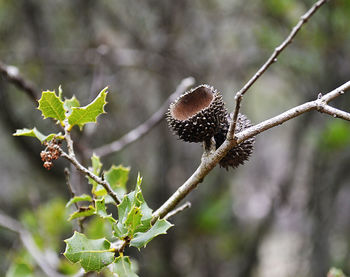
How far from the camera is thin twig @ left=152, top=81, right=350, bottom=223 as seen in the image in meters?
1.34

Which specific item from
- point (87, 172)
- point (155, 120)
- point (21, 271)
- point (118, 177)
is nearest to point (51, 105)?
A: point (87, 172)

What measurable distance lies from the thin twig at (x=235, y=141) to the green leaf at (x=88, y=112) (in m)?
0.43

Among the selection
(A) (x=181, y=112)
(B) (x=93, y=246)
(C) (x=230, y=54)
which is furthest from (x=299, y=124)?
(B) (x=93, y=246)

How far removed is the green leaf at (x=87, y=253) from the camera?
1.30 meters

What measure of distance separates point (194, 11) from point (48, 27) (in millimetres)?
2100

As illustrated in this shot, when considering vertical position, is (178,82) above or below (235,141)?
above

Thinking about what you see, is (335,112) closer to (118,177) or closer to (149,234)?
(149,234)

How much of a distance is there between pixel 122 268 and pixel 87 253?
0.12 m

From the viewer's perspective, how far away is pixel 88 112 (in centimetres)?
155

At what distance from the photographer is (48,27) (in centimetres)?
599

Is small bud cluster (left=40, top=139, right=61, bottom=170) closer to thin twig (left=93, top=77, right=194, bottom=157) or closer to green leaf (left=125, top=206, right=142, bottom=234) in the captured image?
green leaf (left=125, top=206, right=142, bottom=234)

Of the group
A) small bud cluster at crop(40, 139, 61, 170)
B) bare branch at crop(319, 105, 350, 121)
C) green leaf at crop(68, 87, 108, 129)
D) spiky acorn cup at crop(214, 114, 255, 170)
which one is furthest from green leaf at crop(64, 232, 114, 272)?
bare branch at crop(319, 105, 350, 121)

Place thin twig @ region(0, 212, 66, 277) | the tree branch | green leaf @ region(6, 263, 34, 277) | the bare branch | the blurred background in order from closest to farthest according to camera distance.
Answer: the bare branch, the tree branch, green leaf @ region(6, 263, 34, 277), thin twig @ region(0, 212, 66, 277), the blurred background

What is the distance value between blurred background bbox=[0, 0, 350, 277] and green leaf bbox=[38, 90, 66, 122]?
2.86 metres
